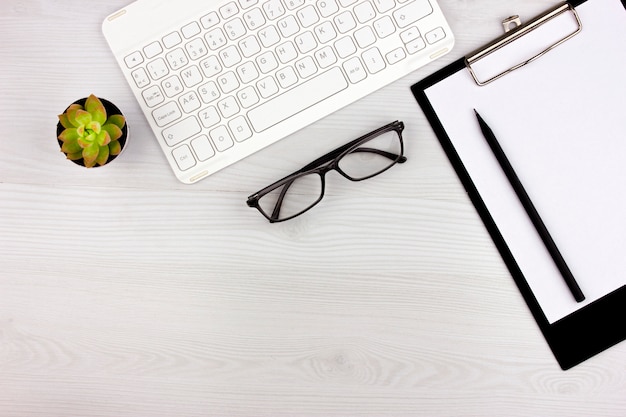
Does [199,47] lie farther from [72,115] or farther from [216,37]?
[72,115]

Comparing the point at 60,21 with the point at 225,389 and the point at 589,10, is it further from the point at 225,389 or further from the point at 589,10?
the point at 589,10

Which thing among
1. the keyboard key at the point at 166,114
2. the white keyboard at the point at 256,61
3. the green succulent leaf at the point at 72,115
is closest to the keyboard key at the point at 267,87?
the white keyboard at the point at 256,61

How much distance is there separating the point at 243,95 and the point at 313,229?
7.4 inches

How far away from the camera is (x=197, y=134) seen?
0.62m

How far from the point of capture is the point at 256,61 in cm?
62

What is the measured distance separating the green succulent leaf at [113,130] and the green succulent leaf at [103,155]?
15 millimetres

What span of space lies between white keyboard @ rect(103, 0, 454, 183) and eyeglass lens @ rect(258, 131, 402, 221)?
0.20 ft

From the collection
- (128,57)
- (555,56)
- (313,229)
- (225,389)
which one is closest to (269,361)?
(225,389)

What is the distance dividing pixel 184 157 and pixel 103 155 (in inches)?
3.7

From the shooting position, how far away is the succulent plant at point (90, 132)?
21.5 inches

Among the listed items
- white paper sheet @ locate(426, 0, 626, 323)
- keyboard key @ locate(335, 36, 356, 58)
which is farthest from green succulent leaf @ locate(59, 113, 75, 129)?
white paper sheet @ locate(426, 0, 626, 323)

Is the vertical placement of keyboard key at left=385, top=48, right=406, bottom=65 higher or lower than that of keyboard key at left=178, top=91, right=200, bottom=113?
lower

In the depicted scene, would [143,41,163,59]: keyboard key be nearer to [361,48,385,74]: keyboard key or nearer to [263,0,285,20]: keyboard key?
[263,0,285,20]: keyboard key

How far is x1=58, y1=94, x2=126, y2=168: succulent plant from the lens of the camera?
0.55 metres
